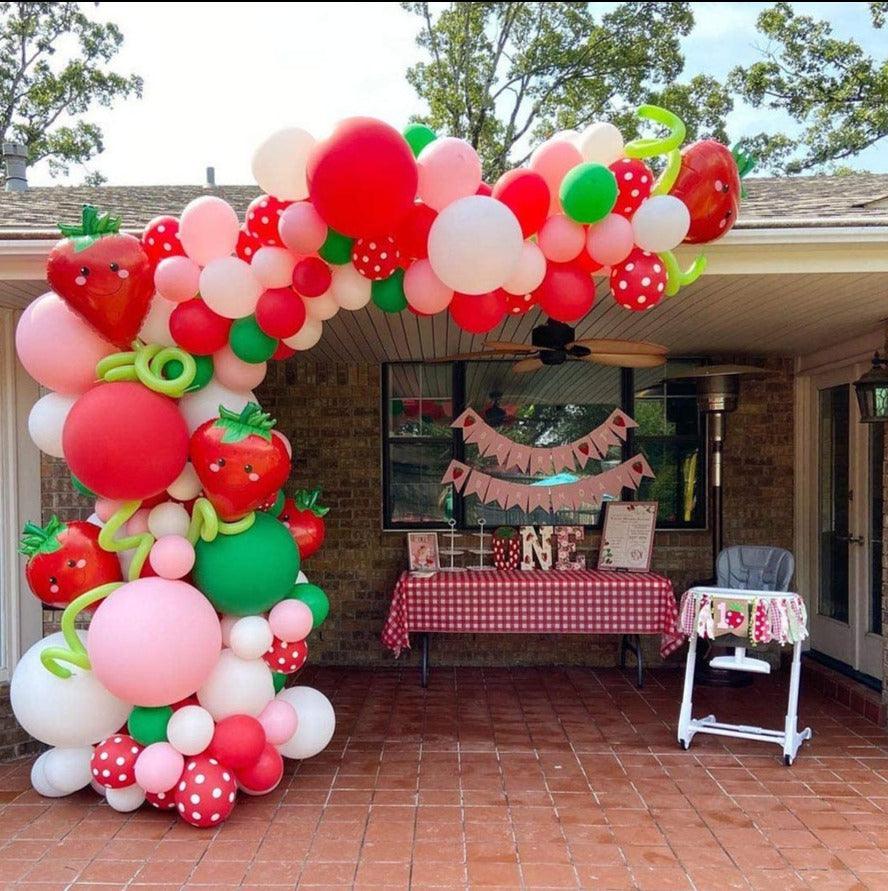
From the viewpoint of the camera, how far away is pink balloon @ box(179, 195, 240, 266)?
332 cm

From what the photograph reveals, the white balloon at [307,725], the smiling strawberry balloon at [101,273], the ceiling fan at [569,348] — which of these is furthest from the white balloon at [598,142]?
the white balloon at [307,725]

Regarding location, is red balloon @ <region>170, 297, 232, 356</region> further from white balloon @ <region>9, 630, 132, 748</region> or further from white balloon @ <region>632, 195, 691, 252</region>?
white balloon @ <region>632, 195, 691, 252</region>

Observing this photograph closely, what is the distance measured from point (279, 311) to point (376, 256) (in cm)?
46

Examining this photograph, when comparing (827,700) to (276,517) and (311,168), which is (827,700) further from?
(311,168)

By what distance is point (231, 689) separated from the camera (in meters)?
3.50

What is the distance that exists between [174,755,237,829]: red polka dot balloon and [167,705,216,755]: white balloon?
69 millimetres

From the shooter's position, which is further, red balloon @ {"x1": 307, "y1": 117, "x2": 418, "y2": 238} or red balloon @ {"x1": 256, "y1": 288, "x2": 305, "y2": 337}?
red balloon @ {"x1": 256, "y1": 288, "x2": 305, "y2": 337}

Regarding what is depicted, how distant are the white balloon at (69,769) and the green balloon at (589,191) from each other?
322 centimetres

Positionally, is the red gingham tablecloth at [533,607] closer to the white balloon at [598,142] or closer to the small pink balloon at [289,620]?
the small pink balloon at [289,620]

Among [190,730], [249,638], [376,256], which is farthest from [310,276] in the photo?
[190,730]

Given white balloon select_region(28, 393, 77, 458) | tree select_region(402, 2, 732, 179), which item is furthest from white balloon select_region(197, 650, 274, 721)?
tree select_region(402, 2, 732, 179)

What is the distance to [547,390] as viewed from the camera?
6.60 metres

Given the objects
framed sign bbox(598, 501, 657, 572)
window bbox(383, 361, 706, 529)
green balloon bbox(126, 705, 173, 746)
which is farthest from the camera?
window bbox(383, 361, 706, 529)

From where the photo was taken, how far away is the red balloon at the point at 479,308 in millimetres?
3412
